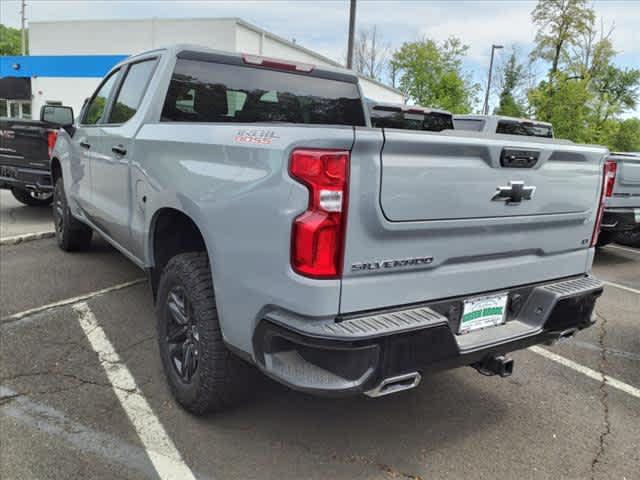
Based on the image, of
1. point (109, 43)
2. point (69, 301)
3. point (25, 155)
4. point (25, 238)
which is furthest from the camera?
point (109, 43)

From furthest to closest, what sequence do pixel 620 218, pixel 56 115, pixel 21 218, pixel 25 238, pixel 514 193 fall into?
pixel 21 218 < pixel 620 218 < pixel 25 238 < pixel 56 115 < pixel 514 193

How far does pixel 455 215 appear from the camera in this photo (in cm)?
244

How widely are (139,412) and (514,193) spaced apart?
234 cm

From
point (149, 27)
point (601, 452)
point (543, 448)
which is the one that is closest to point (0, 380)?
point (543, 448)

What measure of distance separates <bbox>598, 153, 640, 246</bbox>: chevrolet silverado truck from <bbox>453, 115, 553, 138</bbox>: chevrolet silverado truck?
1606mm

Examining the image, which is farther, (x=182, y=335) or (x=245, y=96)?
(x=245, y=96)

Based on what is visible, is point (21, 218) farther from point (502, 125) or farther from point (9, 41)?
point (9, 41)

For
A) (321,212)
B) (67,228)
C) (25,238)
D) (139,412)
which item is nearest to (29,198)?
(25,238)

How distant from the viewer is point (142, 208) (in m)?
3.53

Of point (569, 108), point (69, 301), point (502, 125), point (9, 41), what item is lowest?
point (69, 301)

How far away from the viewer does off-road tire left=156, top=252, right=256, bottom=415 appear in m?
2.72

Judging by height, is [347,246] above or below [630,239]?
above

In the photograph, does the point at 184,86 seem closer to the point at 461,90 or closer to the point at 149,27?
the point at 149,27

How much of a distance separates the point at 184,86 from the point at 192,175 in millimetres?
1181
